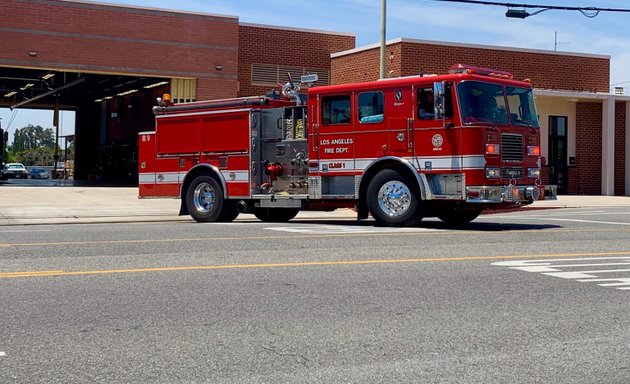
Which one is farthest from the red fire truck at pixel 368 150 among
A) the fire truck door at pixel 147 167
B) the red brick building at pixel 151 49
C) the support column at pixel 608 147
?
the support column at pixel 608 147

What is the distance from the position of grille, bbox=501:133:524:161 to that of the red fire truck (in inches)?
1.0

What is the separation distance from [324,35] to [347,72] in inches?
96.9

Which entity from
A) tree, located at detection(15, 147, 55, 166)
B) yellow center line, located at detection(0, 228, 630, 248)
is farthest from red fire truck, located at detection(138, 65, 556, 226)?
tree, located at detection(15, 147, 55, 166)

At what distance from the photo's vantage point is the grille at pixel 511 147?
1509 cm

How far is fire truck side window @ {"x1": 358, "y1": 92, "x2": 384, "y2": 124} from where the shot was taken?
15.7 meters

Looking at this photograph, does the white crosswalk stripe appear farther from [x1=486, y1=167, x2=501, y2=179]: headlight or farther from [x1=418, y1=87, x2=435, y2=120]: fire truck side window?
[x1=418, y1=87, x2=435, y2=120]: fire truck side window

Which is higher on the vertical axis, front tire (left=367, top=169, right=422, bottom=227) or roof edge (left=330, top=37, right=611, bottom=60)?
roof edge (left=330, top=37, right=611, bottom=60)

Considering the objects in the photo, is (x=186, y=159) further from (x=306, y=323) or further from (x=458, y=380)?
(x=458, y=380)

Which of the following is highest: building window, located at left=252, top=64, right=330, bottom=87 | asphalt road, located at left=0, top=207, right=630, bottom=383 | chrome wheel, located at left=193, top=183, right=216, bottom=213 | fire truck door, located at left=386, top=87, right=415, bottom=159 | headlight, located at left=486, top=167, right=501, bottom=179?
building window, located at left=252, top=64, right=330, bottom=87

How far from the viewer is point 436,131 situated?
14961mm

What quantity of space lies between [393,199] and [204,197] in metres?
4.78

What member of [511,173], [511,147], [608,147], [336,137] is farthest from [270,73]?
[511,173]

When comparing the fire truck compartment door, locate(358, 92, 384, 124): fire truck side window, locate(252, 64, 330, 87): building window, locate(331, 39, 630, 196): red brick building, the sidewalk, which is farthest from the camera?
locate(252, 64, 330, 87): building window

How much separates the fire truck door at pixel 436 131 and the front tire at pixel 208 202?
470cm
